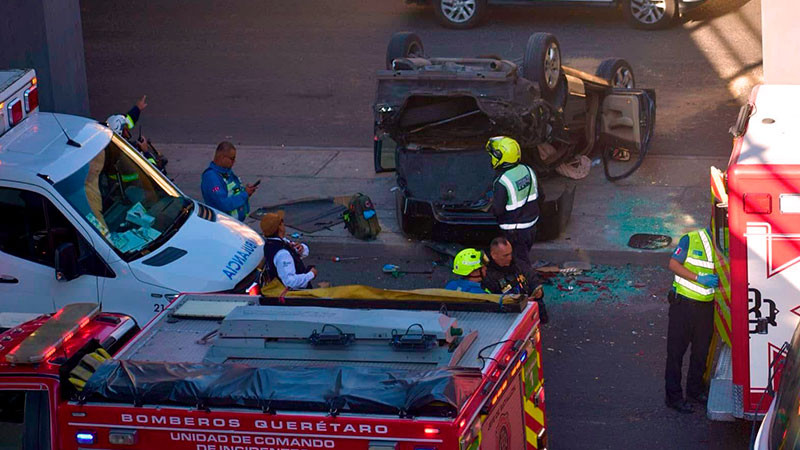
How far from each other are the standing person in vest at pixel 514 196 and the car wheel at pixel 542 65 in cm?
219

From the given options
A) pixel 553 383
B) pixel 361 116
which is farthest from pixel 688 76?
pixel 553 383

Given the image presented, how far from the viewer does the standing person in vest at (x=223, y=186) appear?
10836 millimetres

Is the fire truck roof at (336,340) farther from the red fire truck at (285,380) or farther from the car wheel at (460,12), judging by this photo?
the car wheel at (460,12)

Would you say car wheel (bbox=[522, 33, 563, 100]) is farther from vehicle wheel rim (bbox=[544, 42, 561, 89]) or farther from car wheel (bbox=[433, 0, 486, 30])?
car wheel (bbox=[433, 0, 486, 30])

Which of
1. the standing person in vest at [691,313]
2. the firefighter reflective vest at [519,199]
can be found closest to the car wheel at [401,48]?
the firefighter reflective vest at [519,199]

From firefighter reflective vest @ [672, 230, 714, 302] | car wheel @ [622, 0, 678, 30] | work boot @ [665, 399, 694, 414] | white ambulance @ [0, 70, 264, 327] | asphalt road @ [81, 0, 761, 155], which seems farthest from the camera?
car wheel @ [622, 0, 678, 30]

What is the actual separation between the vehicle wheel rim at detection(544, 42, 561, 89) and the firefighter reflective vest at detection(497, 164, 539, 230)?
2417 millimetres

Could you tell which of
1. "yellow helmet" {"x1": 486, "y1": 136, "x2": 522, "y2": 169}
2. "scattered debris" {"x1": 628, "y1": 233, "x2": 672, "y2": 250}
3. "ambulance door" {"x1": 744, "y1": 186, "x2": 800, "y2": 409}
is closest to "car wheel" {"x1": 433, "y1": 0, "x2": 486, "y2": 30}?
"scattered debris" {"x1": 628, "y1": 233, "x2": 672, "y2": 250}

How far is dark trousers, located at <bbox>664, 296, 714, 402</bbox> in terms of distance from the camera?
8336 mm

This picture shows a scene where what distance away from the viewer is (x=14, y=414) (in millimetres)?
6281

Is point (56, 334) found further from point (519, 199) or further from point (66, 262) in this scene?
point (519, 199)

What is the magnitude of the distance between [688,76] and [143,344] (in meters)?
12.4

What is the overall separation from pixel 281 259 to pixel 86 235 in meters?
1.48

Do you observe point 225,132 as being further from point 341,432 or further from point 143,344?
point 341,432
